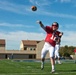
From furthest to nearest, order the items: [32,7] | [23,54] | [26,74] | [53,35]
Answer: [23,54] → [32,7] → [53,35] → [26,74]

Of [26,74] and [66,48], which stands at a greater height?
[66,48]

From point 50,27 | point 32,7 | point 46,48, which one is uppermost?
point 32,7

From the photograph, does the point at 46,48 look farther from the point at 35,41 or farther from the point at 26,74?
the point at 35,41

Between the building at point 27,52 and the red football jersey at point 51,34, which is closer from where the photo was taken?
the red football jersey at point 51,34

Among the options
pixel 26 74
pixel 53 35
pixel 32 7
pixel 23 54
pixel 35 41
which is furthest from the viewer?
pixel 35 41

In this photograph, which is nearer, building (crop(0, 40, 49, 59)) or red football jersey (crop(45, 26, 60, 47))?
red football jersey (crop(45, 26, 60, 47))

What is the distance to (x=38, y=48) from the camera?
117812 mm

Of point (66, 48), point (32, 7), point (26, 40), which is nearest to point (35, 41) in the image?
point (26, 40)

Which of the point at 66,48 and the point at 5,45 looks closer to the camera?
the point at 5,45

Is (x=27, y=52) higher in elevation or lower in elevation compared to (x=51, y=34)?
higher

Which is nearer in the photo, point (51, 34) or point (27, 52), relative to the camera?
point (51, 34)

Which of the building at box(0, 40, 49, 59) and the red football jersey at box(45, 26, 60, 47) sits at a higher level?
the building at box(0, 40, 49, 59)

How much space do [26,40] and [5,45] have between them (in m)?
14.3

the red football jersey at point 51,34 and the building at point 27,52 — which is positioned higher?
the building at point 27,52
